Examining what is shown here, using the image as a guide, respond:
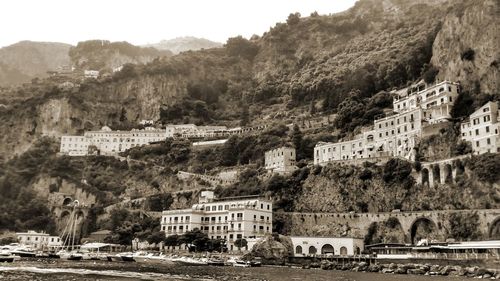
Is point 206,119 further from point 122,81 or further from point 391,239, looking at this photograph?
point 391,239

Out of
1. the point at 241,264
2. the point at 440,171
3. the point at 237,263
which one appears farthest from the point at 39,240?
the point at 440,171

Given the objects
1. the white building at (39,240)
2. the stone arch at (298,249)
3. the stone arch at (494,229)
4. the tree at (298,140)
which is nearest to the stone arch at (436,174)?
the stone arch at (494,229)

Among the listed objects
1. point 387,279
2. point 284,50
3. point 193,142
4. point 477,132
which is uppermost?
point 284,50

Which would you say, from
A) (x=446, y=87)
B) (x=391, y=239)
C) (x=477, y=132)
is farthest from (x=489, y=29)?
(x=391, y=239)

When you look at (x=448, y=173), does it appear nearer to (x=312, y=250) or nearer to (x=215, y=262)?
(x=312, y=250)

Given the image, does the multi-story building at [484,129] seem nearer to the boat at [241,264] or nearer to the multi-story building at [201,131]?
the boat at [241,264]

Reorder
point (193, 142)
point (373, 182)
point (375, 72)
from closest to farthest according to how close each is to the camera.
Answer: point (373, 182) → point (375, 72) → point (193, 142)
